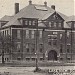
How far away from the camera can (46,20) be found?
23.4 m

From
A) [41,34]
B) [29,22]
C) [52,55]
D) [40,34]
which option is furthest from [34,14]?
[52,55]

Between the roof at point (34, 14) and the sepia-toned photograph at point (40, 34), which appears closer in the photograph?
the roof at point (34, 14)

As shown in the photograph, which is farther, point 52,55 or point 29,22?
point 52,55

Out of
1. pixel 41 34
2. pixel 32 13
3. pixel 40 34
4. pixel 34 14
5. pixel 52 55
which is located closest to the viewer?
pixel 34 14

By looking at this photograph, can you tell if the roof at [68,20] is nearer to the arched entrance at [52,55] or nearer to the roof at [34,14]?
the roof at [34,14]

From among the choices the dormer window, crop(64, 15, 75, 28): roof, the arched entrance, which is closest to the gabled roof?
the dormer window

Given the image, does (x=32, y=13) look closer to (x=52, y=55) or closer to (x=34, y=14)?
(x=34, y=14)

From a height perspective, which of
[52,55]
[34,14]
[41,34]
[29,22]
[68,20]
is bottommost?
[52,55]

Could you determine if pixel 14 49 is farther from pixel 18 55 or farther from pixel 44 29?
pixel 44 29

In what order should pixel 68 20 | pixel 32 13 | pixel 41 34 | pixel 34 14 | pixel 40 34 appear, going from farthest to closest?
1. pixel 41 34
2. pixel 40 34
3. pixel 68 20
4. pixel 32 13
5. pixel 34 14

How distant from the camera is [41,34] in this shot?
23.7m

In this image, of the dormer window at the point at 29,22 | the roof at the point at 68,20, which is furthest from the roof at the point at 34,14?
the roof at the point at 68,20

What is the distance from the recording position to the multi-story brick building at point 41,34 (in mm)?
22406

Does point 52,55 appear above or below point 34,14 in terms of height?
below
